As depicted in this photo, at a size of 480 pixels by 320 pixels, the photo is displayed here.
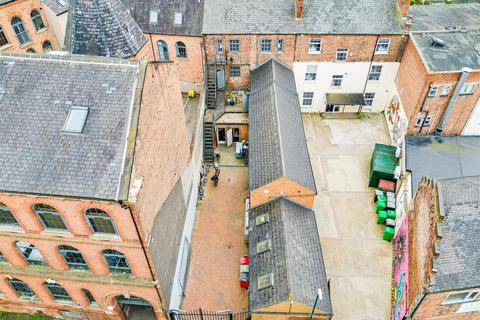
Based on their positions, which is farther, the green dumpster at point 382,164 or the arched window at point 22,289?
the green dumpster at point 382,164

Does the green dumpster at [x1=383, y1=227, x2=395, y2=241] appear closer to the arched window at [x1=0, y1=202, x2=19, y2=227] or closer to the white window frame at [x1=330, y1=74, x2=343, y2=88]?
the white window frame at [x1=330, y1=74, x2=343, y2=88]

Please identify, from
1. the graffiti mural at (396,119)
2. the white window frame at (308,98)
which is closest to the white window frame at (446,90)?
the graffiti mural at (396,119)

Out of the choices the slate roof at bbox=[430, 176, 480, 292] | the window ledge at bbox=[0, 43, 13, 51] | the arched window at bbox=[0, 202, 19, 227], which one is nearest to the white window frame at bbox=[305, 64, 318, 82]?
the slate roof at bbox=[430, 176, 480, 292]

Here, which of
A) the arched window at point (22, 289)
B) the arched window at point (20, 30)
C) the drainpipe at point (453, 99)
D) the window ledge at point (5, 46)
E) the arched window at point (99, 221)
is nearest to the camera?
the arched window at point (99, 221)

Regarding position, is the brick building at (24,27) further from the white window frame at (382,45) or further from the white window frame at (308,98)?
the white window frame at (382,45)

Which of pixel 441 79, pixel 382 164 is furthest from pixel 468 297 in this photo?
pixel 441 79

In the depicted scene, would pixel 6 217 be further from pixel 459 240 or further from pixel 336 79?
pixel 336 79
